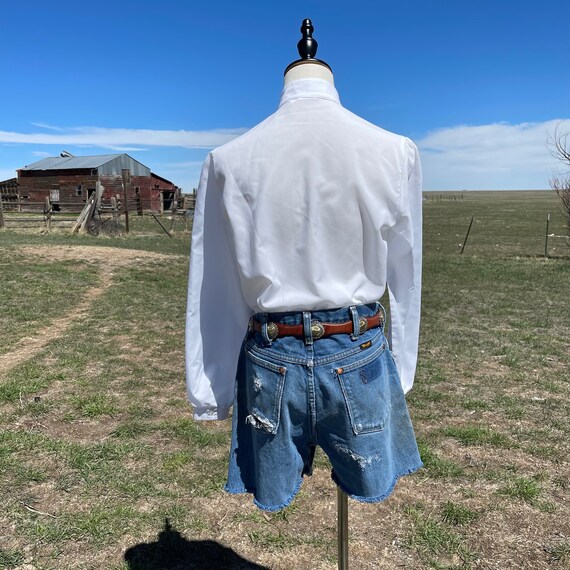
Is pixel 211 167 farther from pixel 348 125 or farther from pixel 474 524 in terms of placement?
pixel 474 524

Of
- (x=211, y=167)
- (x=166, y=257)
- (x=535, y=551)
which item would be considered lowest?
(x=535, y=551)

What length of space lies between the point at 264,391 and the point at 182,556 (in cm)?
149

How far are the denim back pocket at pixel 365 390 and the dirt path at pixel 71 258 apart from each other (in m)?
4.45

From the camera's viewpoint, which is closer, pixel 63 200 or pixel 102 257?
pixel 102 257

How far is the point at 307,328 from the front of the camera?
55.5 inches

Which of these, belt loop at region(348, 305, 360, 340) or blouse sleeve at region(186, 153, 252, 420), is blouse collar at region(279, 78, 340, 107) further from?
belt loop at region(348, 305, 360, 340)

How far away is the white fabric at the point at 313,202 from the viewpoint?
142 centimetres

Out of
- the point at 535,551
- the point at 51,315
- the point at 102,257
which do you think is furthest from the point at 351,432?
the point at 102,257

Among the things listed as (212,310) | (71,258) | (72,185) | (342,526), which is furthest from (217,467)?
(72,185)

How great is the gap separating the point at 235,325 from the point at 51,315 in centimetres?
628

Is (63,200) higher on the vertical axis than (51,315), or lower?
higher

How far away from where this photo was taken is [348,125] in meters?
1.46

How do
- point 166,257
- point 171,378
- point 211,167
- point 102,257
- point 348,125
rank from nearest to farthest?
point 348,125
point 211,167
point 171,378
point 102,257
point 166,257

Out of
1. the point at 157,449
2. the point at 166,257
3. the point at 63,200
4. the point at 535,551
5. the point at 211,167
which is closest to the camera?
the point at 211,167
